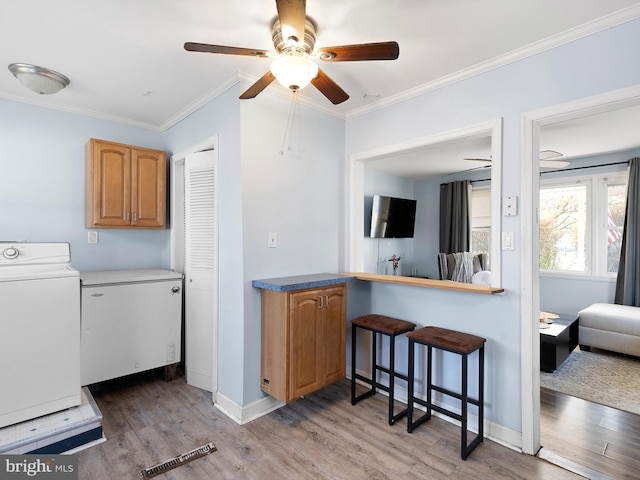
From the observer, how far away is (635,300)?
14.2 feet

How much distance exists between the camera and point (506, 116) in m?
2.19

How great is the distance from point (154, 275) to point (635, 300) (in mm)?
5660

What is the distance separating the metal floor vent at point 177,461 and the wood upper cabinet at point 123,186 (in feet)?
6.68

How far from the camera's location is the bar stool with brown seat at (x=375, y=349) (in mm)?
2459

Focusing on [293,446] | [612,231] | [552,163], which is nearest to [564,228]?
[612,231]

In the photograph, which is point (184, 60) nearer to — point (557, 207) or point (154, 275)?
point (154, 275)

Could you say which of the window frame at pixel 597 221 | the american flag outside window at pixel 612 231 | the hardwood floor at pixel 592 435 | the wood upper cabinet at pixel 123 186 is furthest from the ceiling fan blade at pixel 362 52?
the american flag outside window at pixel 612 231

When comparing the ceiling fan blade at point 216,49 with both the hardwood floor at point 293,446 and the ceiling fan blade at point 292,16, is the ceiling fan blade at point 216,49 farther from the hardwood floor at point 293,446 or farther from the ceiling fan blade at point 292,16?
the hardwood floor at point 293,446

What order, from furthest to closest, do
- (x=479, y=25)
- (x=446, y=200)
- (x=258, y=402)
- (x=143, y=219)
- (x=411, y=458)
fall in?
(x=446, y=200)
(x=143, y=219)
(x=258, y=402)
(x=411, y=458)
(x=479, y=25)

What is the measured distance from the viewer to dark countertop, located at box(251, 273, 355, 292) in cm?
232

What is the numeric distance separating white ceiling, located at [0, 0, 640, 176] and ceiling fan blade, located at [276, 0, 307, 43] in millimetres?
305

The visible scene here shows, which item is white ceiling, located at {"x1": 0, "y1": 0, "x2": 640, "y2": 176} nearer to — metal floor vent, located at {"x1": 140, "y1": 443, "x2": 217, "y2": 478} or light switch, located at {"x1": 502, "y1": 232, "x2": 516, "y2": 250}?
light switch, located at {"x1": 502, "y1": 232, "x2": 516, "y2": 250}

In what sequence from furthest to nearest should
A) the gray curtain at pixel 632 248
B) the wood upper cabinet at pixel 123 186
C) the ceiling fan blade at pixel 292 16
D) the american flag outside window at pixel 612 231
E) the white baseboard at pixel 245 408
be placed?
the american flag outside window at pixel 612 231 < the gray curtain at pixel 632 248 < the wood upper cabinet at pixel 123 186 < the white baseboard at pixel 245 408 < the ceiling fan blade at pixel 292 16

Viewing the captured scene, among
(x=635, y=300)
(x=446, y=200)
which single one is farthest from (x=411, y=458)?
(x=446, y=200)
